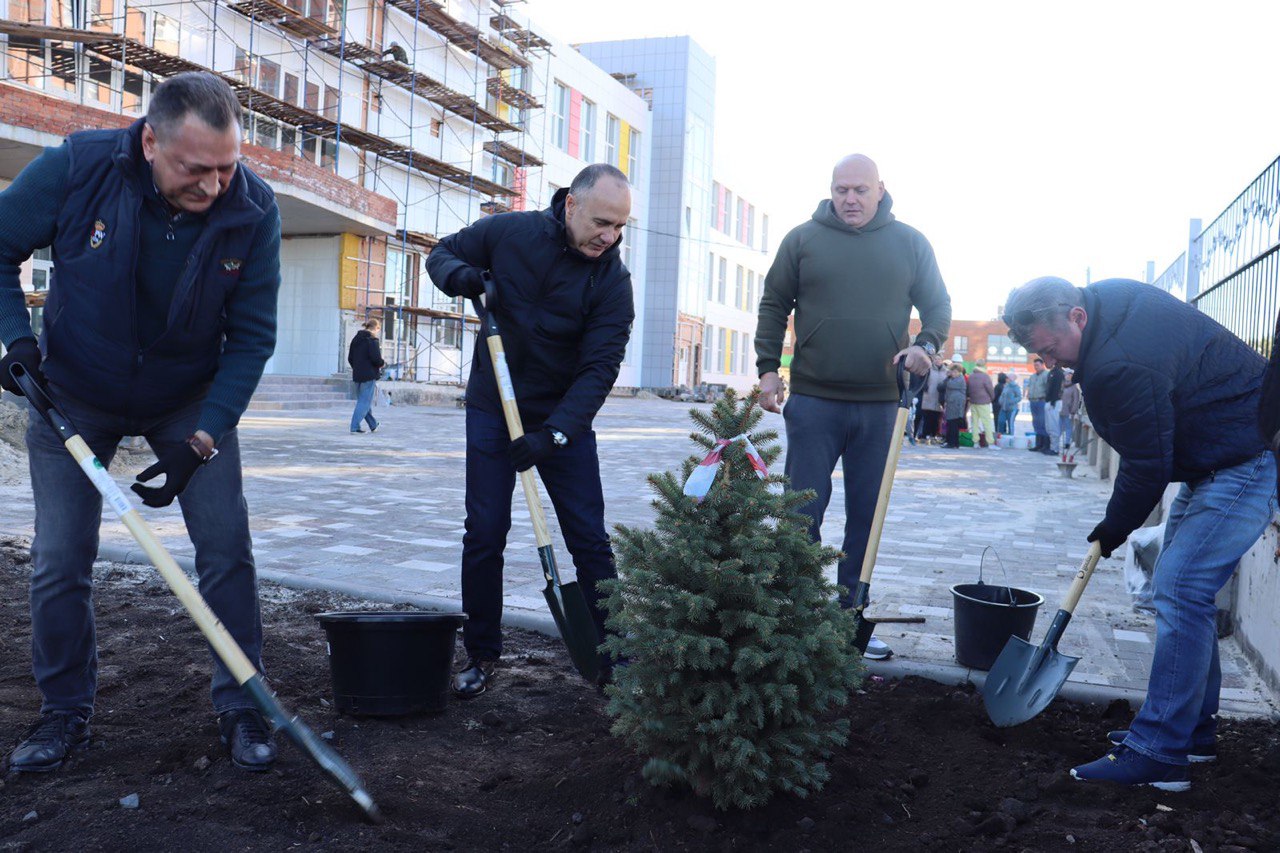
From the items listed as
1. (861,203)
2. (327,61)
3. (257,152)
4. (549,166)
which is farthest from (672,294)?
(861,203)

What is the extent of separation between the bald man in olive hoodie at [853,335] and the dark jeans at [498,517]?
2.99ft

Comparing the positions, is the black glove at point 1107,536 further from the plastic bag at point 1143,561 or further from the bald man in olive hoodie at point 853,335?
the plastic bag at point 1143,561

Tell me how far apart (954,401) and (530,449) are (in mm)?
17685

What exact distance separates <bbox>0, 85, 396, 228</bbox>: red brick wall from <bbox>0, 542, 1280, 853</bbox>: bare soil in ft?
41.1

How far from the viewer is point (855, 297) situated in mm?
4555

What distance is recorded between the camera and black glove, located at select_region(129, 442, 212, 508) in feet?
9.68

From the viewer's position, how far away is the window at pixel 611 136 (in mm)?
42031

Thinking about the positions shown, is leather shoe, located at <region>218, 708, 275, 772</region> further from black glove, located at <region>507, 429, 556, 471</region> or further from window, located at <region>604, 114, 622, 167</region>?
window, located at <region>604, 114, 622, 167</region>

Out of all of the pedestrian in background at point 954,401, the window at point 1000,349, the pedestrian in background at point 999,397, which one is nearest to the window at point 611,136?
the pedestrian in background at point 999,397

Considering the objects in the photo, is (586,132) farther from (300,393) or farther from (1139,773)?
(1139,773)

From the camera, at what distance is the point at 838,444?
4.61m

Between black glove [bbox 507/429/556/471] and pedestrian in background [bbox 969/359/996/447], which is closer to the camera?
black glove [bbox 507/429/556/471]

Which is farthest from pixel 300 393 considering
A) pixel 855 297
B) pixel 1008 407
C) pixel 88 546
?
pixel 88 546

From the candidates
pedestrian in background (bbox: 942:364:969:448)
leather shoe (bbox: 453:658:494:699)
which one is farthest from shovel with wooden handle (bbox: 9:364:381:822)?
pedestrian in background (bbox: 942:364:969:448)
